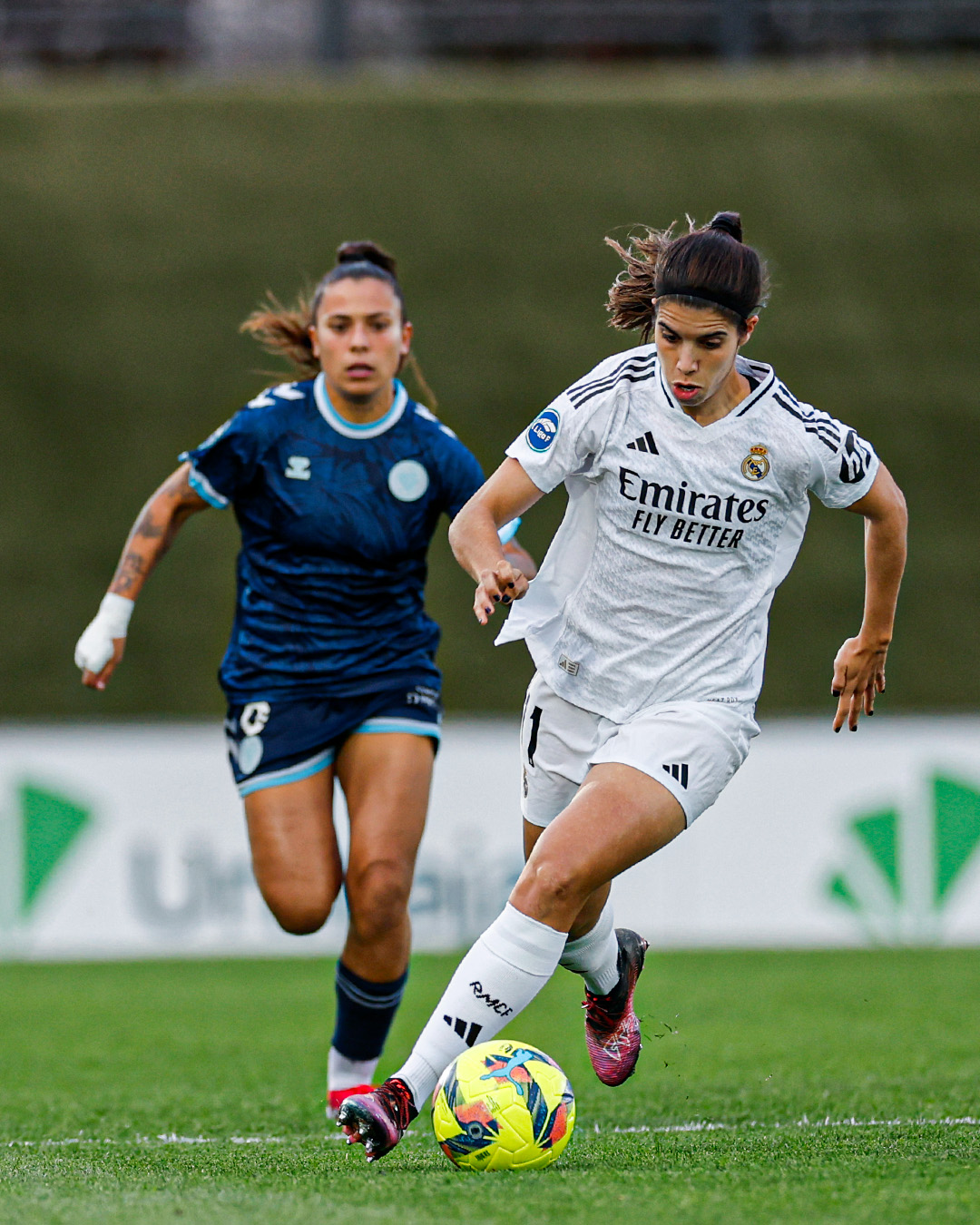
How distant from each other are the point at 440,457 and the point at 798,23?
1100 cm

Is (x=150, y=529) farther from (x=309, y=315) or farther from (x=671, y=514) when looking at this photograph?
(x=671, y=514)

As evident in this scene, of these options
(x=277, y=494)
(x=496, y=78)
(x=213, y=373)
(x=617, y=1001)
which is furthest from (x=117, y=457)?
(x=617, y=1001)

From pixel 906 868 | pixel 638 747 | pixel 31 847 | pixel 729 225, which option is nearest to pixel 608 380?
pixel 729 225

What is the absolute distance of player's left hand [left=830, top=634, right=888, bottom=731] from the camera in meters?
4.42

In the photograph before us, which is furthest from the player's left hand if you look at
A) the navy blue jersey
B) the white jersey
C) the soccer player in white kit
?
the navy blue jersey

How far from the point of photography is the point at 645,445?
415cm

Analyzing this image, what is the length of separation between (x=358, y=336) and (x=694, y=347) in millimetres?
1485

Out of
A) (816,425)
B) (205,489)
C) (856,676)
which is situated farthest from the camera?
(205,489)

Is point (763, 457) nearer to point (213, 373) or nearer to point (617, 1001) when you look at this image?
point (617, 1001)

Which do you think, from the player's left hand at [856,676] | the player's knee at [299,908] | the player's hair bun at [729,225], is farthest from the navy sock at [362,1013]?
the player's hair bun at [729,225]

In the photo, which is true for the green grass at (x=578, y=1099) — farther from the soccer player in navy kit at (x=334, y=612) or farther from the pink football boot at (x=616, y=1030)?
the soccer player in navy kit at (x=334, y=612)

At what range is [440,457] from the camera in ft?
17.3

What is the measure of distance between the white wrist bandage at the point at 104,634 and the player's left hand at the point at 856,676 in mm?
2112

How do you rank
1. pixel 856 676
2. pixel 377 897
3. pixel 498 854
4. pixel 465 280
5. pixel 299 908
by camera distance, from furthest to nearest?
1. pixel 465 280
2. pixel 498 854
3. pixel 299 908
4. pixel 377 897
5. pixel 856 676
